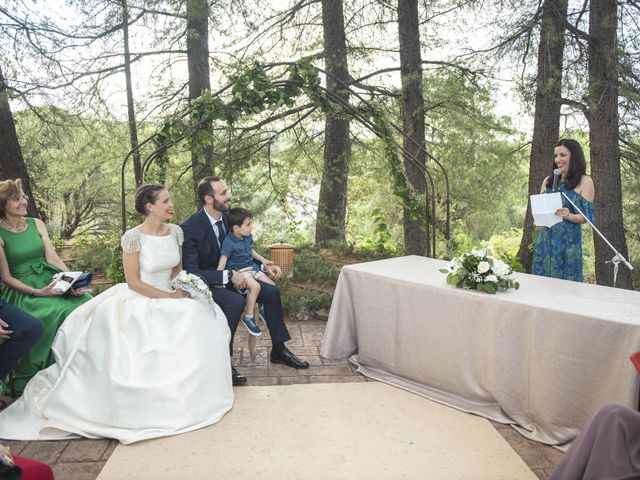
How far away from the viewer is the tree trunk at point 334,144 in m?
8.48

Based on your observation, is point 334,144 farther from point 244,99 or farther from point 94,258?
point 244,99

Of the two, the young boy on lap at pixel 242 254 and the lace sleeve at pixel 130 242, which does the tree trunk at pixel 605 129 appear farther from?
the lace sleeve at pixel 130 242

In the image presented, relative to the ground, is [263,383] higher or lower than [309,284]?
lower

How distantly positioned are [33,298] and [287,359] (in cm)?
195

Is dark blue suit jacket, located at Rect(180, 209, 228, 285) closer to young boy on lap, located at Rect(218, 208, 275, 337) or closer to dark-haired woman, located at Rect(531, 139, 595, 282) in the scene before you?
young boy on lap, located at Rect(218, 208, 275, 337)

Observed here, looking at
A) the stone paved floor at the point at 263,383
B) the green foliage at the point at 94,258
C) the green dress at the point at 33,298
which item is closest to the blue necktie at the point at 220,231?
the stone paved floor at the point at 263,383

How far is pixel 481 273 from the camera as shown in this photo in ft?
11.3

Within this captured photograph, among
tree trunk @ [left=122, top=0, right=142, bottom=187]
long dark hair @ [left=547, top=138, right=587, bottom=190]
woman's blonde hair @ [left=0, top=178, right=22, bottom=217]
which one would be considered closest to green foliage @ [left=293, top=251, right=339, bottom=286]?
tree trunk @ [left=122, top=0, right=142, bottom=187]

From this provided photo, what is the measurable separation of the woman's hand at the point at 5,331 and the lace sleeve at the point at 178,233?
1.23 m

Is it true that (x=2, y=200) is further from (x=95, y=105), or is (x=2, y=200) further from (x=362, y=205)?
(x=362, y=205)

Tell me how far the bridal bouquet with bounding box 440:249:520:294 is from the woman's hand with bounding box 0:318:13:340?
2.90m

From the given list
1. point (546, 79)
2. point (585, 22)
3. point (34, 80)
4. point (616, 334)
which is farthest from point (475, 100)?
point (34, 80)

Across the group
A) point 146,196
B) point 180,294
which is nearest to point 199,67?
point 146,196

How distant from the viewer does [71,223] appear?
13.7 meters
